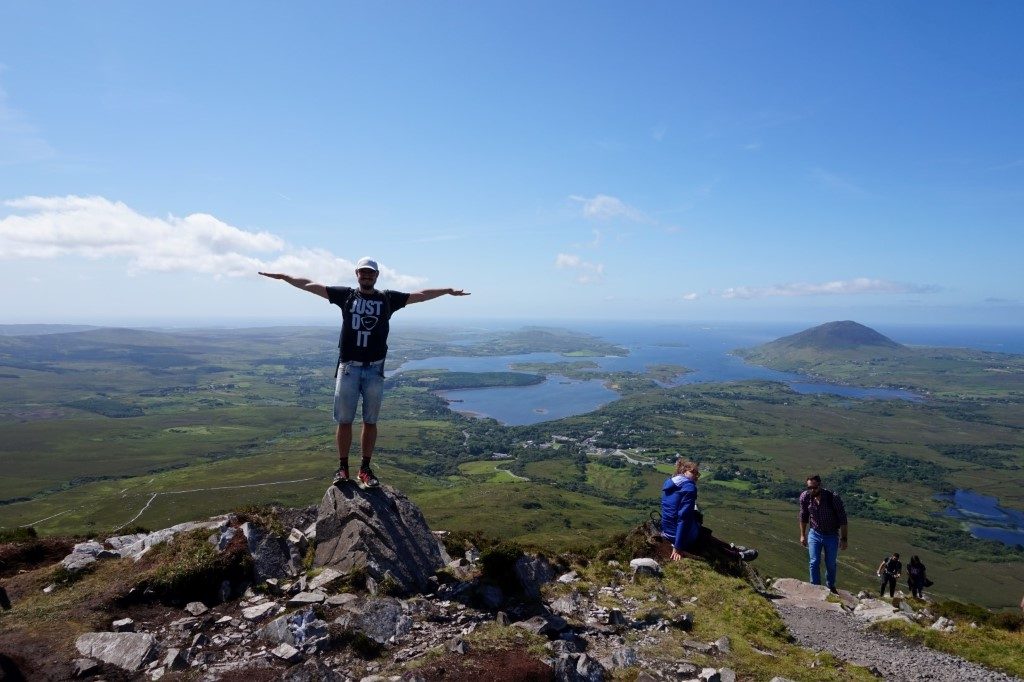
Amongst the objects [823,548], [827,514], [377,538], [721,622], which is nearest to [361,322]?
[377,538]

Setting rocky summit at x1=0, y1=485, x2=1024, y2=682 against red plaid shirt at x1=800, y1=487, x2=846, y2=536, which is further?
red plaid shirt at x1=800, y1=487, x2=846, y2=536

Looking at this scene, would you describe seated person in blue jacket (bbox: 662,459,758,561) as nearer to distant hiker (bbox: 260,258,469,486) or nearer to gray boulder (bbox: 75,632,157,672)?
distant hiker (bbox: 260,258,469,486)

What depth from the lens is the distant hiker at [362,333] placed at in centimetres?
1265

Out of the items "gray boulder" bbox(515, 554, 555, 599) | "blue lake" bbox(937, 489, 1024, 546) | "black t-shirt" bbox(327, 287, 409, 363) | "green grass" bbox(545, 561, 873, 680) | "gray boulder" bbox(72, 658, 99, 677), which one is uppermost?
"black t-shirt" bbox(327, 287, 409, 363)

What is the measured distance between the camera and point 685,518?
1548 cm

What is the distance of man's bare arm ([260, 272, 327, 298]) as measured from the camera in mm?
12453

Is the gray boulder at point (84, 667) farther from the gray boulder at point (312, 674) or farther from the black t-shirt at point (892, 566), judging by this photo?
the black t-shirt at point (892, 566)

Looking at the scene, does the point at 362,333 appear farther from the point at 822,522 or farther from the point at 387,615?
the point at 822,522

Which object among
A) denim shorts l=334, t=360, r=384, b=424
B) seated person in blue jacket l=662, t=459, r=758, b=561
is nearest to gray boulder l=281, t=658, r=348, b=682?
denim shorts l=334, t=360, r=384, b=424

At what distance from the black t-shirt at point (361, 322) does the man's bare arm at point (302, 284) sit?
0.18 meters

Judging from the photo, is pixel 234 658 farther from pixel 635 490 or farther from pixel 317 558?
pixel 635 490

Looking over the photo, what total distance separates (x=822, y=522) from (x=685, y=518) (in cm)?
548

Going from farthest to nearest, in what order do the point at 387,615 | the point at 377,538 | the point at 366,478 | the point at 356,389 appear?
the point at 366,478, the point at 356,389, the point at 377,538, the point at 387,615

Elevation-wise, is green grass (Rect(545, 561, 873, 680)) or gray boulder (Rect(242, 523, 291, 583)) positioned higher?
gray boulder (Rect(242, 523, 291, 583))
